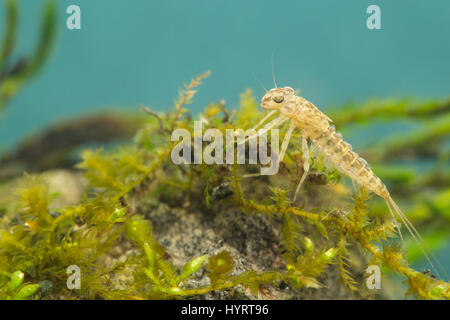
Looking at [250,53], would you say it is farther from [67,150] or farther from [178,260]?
[178,260]

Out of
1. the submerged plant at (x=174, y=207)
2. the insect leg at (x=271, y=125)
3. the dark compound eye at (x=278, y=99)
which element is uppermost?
the dark compound eye at (x=278, y=99)

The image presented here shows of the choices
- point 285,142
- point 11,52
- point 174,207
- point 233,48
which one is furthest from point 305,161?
point 233,48

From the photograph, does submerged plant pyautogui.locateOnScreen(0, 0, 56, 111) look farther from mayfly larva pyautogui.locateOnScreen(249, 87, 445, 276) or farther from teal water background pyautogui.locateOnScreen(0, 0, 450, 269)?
mayfly larva pyautogui.locateOnScreen(249, 87, 445, 276)

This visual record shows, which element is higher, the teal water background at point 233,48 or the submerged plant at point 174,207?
the teal water background at point 233,48

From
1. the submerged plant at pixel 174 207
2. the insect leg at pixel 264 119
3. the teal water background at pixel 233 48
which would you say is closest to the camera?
the submerged plant at pixel 174 207

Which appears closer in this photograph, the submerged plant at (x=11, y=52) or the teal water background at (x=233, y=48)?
the submerged plant at (x=11, y=52)

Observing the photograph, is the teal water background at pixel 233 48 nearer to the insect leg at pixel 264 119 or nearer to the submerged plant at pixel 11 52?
the submerged plant at pixel 11 52

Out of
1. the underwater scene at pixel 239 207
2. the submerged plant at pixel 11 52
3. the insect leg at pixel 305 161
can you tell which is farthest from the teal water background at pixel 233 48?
the insect leg at pixel 305 161
